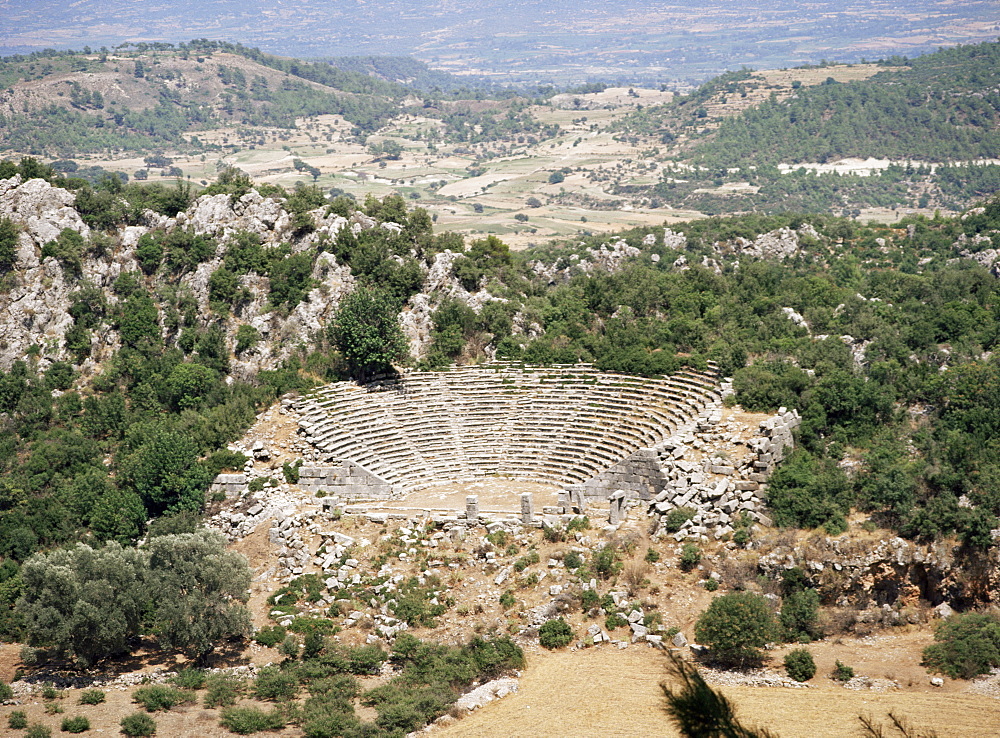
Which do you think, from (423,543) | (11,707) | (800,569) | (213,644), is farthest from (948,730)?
(11,707)

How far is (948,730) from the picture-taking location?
1078 inches

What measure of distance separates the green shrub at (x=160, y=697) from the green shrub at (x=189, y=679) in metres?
0.52

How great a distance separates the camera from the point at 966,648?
101 ft

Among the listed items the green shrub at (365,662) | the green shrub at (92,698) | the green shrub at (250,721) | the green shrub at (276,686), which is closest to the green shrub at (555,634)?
the green shrub at (365,662)

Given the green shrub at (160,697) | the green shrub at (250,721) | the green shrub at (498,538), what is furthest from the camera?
the green shrub at (498,538)

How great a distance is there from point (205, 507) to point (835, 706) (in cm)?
2763

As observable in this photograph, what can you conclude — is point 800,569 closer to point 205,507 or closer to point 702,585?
point 702,585

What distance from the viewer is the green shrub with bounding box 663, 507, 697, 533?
39719 millimetres

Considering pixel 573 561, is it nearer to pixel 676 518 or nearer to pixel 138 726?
pixel 676 518

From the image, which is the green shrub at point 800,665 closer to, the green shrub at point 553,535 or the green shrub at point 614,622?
the green shrub at point 614,622

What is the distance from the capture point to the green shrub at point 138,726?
3019cm

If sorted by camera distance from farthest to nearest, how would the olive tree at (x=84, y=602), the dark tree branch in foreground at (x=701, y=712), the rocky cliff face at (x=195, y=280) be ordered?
the rocky cliff face at (x=195, y=280), the olive tree at (x=84, y=602), the dark tree branch in foreground at (x=701, y=712)

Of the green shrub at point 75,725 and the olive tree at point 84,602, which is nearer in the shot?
the green shrub at point 75,725

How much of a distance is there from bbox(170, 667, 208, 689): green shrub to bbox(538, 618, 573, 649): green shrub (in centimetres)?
1149
